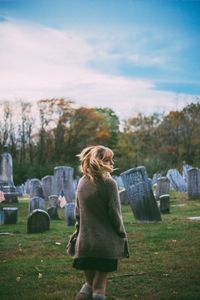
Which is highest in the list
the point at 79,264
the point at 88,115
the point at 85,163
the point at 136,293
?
the point at 88,115

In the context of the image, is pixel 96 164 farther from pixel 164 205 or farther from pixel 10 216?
pixel 164 205

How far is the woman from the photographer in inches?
155

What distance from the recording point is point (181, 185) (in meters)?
22.0

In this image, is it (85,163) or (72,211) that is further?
(72,211)

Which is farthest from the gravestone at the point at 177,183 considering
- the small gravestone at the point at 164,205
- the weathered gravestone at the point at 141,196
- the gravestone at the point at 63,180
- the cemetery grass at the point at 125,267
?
the cemetery grass at the point at 125,267

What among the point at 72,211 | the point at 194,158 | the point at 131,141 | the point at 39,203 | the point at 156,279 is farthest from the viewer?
the point at 131,141

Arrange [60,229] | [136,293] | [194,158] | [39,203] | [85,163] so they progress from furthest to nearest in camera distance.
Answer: [194,158]
[39,203]
[60,229]
[136,293]
[85,163]

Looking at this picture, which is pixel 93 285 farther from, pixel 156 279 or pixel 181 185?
pixel 181 185

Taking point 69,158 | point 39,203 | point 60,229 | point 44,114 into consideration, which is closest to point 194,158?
point 69,158

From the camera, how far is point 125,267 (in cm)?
591

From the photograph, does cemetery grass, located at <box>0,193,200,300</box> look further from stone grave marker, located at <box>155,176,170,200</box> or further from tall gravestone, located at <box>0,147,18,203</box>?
tall gravestone, located at <box>0,147,18,203</box>

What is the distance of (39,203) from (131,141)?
1334 inches

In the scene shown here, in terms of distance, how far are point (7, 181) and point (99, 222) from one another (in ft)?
50.6

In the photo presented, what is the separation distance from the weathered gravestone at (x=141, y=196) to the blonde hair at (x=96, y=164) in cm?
652
